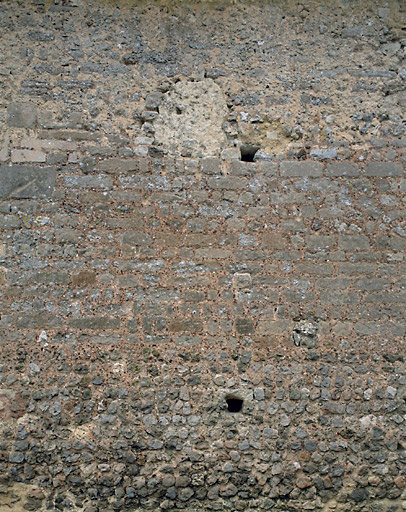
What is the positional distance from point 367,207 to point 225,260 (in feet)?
3.88

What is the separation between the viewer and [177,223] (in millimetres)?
4336

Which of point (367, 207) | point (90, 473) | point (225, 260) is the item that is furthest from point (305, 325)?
point (90, 473)

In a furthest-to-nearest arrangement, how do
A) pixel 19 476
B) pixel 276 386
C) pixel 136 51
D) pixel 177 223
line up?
pixel 136 51, pixel 177 223, pixel 276 386, pixel 19 476

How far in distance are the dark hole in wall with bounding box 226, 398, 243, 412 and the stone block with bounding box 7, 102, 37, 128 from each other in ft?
8.24

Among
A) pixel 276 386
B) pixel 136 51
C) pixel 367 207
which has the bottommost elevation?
pixel 276 386

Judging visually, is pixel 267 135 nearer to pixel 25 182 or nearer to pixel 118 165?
pixel 118 165

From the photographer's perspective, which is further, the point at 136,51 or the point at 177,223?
the point at 136,51

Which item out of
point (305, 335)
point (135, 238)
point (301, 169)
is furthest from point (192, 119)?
point (305, 335)

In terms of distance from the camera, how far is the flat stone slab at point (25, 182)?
4301mm

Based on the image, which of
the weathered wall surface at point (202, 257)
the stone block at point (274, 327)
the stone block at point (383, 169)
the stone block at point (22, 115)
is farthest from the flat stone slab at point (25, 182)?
the stone block at point (383, 169)

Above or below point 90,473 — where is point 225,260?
above

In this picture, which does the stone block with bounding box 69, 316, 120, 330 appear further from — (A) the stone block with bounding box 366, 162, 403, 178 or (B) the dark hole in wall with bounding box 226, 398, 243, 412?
(A) the stone block with bounding box 366, 162, 403, 178

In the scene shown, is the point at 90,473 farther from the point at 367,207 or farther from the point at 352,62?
the point at 352,62

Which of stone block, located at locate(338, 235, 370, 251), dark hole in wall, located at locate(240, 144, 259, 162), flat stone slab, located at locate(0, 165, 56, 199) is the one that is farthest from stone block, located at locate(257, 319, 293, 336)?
flat stone slab, located at locate(0, 165, 56, 199)
